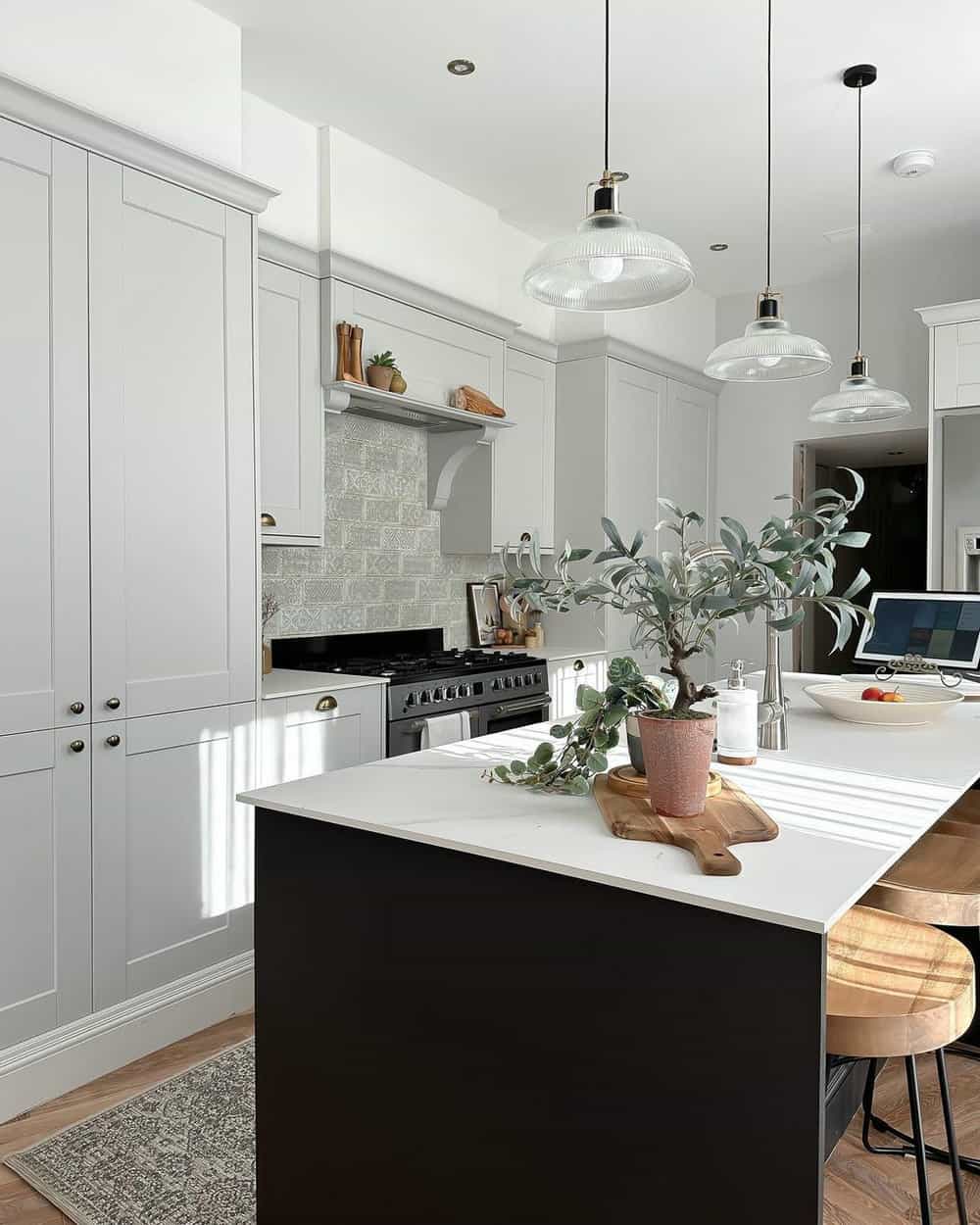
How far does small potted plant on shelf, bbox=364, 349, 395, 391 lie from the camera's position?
3734 millimetres

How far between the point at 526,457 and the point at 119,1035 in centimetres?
318

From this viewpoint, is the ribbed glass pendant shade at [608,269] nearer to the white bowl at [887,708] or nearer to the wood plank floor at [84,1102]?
the white bowl at [887,708]

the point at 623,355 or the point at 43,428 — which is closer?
the point at 43,428

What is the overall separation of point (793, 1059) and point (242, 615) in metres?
2.18

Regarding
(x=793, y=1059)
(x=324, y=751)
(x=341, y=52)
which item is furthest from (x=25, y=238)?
(x=793, y=1059)

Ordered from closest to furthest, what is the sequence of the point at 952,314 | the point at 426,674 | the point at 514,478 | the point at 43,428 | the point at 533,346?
1. the point at 43,428
2. the point at 426,674
3. the point at 952,314
4. the point at 514,478
5. the point at 533,346

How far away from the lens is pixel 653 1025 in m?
1.28

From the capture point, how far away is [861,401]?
3234mm

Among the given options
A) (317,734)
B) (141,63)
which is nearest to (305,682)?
(317,734)

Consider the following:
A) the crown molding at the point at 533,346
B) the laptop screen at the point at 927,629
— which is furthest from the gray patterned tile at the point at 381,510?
the laptop screen at the point at 927,629

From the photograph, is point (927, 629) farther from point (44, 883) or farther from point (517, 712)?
point (44, 883)

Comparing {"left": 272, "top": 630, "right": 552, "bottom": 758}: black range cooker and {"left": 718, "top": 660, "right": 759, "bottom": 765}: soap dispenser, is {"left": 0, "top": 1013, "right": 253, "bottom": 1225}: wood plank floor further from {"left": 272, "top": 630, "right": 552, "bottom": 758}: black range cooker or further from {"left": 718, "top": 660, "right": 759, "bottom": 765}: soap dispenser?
{"left": 718, "top": 660, "right": 759, "bottom": 765}: soap dispenser

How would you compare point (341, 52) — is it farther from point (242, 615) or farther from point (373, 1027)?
point (373, 1027)

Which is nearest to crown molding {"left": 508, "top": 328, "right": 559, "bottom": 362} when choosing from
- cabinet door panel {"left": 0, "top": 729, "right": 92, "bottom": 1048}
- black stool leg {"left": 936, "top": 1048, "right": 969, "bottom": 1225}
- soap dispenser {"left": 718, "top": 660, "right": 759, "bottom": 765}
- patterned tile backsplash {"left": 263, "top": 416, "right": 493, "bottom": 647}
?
patterned tile backsplash {"left": 263, "top": 416, "right": 493, "bottom": 647}
